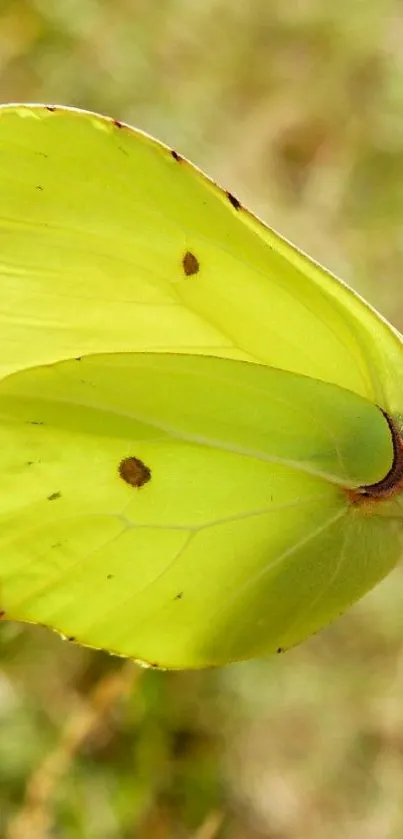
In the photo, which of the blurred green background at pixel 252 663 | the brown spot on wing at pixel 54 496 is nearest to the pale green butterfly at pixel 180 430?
the brown spot on wing at pixel 54 496

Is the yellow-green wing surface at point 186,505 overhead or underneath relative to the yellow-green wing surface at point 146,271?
underneath

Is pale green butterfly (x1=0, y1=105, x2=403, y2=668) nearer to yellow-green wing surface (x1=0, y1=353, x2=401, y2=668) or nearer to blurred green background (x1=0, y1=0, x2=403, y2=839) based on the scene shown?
yellow-green wing surface (x1=0, y1=353, x2=401, y2=668)

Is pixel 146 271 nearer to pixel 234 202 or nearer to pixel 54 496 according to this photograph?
pixel 234 202

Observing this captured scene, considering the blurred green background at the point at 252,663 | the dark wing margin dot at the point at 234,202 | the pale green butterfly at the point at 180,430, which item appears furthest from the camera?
the blurred green background at the point at 252,663

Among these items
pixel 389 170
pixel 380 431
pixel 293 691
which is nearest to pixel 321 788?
pixel 293 691

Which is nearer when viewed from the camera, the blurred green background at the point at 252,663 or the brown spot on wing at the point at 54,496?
the brown spot on wing at the point at 54,496

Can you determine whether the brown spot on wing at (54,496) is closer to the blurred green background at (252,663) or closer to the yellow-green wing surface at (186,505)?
the yellow-green wing surface at (186,505)

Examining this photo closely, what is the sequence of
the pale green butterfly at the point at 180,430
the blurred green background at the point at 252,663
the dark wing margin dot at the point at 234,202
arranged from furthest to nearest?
the blurred green background at the point at 252,663
the pale green butterfly at the point at 180,430
the dark wing margin dot at the point at 234,202

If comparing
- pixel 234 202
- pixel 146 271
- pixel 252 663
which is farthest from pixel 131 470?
pixel 252 663

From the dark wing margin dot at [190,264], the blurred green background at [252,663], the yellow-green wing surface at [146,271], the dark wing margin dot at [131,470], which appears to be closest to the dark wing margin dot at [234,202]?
the yellow-green wing surface at [146,271]
